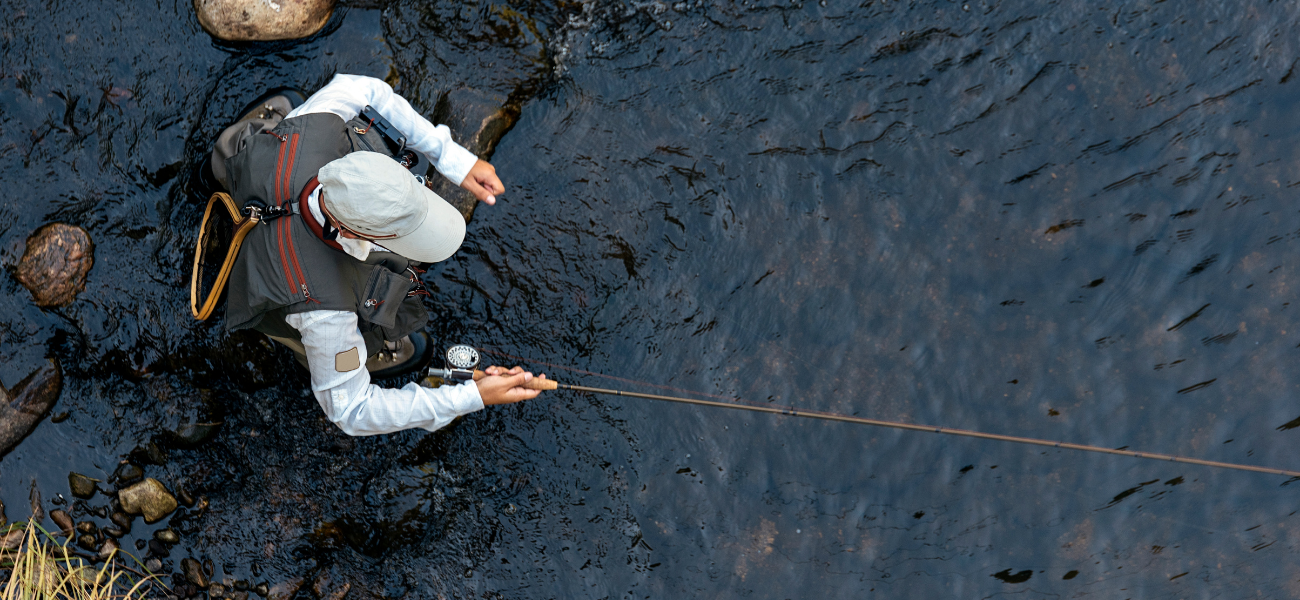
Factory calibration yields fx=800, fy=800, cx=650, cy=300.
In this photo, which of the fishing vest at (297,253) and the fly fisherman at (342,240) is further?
the fishing vest at (297,253)

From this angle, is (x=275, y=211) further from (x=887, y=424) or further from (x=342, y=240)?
(x=887, y=424)

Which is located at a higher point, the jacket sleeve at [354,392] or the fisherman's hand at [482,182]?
the fisherman's hand at [482,182]

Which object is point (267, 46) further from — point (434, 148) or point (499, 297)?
point (499, 297)

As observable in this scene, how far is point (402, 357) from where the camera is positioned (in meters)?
4.31

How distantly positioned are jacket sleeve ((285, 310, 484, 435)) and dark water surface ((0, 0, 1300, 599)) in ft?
2.84

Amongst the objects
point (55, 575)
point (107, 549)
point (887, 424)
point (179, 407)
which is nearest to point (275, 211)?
point (179, 407)

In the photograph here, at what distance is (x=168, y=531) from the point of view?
14.9 ft

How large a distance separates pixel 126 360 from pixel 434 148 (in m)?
2.20

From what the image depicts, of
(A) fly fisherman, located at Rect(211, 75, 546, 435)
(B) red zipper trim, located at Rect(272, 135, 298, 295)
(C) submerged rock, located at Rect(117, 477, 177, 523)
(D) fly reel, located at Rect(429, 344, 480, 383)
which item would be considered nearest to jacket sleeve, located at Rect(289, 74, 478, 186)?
(A) fly fisherman, located at Rect(211, 75, 546, 435)

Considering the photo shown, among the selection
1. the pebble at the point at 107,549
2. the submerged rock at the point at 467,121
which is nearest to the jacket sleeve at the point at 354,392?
the submerged rock at the point at 467,121

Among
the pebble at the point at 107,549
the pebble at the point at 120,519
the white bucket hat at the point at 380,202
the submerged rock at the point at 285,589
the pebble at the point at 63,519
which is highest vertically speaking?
the white bucket hat at the point at 380,202

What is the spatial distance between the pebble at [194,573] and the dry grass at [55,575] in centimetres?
16

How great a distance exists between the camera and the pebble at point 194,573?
14.9 feet

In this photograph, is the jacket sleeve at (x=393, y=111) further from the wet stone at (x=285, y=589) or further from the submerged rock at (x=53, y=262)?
the wet stone at (x=285, y=589)
